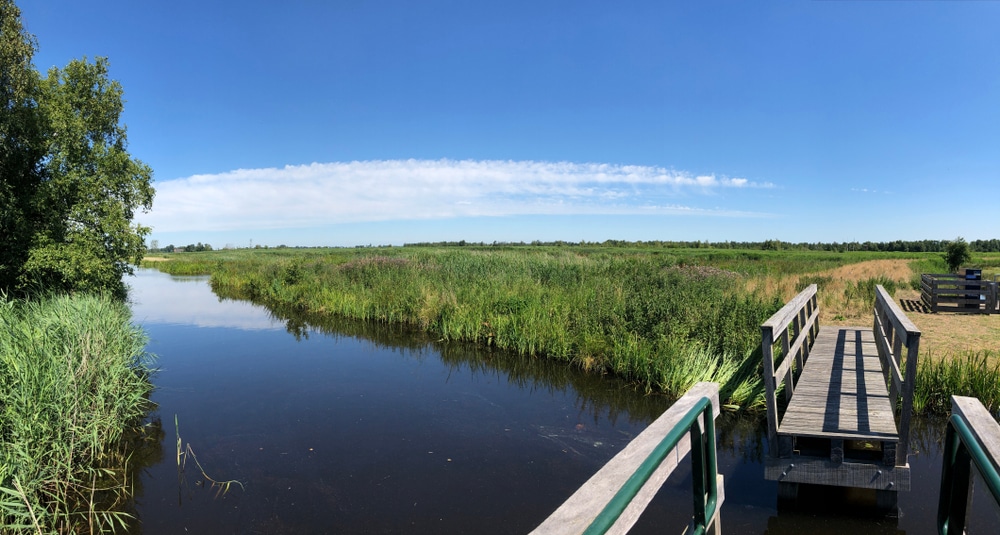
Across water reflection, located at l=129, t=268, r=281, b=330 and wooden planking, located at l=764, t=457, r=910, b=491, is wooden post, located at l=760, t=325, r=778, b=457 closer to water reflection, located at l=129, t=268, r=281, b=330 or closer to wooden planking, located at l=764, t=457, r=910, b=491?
wooden planking, located at l=764, t=457, r=910, b=491

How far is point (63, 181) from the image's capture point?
1096cm

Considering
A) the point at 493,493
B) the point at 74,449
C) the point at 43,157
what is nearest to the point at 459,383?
the point at 493,493

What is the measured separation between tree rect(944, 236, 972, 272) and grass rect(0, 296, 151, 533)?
40.7m

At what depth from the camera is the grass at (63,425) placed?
4.50 meters

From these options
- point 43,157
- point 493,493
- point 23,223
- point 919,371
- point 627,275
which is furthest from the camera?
point 627,275

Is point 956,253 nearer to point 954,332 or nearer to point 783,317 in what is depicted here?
point 954,332

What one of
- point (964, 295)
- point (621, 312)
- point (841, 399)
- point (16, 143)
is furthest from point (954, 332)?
point (16, 143)

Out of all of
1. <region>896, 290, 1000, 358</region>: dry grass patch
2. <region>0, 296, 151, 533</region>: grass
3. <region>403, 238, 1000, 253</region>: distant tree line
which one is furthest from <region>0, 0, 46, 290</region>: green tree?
<region>403, 238, 1000, 253</region>: distant tree line

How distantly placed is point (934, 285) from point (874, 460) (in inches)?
557

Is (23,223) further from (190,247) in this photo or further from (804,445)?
(190,247)

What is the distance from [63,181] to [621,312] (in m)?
12.7

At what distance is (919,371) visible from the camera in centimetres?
717

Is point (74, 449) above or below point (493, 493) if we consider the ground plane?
above

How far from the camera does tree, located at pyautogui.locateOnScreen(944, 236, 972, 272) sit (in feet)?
99.5
